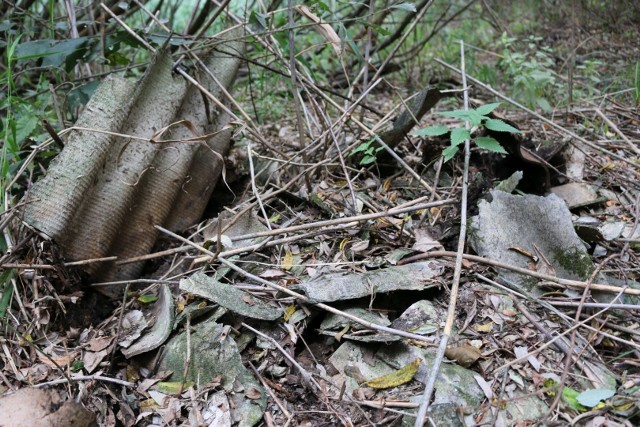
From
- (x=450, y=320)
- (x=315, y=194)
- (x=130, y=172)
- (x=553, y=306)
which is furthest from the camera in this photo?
(x=315, y=194)

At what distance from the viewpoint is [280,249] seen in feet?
7.91

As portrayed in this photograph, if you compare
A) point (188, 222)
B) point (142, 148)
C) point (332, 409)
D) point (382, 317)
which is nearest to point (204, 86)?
point (142, 148)

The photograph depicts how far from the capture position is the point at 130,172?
97.0 inches

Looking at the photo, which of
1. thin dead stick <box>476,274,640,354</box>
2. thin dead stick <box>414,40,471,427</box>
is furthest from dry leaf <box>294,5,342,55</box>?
thin dead stick <box>476,274,640,354</box>

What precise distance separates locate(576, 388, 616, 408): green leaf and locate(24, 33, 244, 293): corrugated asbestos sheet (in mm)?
1818

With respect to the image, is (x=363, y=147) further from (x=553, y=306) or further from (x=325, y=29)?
(x=553, y=306)

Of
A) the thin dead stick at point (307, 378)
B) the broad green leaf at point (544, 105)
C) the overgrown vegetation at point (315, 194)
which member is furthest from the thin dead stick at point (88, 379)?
the broad green leaf at point (544, 105)

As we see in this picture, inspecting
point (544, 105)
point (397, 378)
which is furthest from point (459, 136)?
point (544, 105)

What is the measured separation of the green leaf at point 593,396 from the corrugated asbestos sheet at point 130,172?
5.97 ft

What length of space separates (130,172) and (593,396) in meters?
2.09

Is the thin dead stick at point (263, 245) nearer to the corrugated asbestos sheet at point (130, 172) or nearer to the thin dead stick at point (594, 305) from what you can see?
the corrugated asbestos sheet at point (130, 172)

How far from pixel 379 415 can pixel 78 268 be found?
1.42 meters

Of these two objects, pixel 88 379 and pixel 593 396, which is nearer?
pixel 593 396

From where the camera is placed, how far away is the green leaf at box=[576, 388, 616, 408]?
164cm
